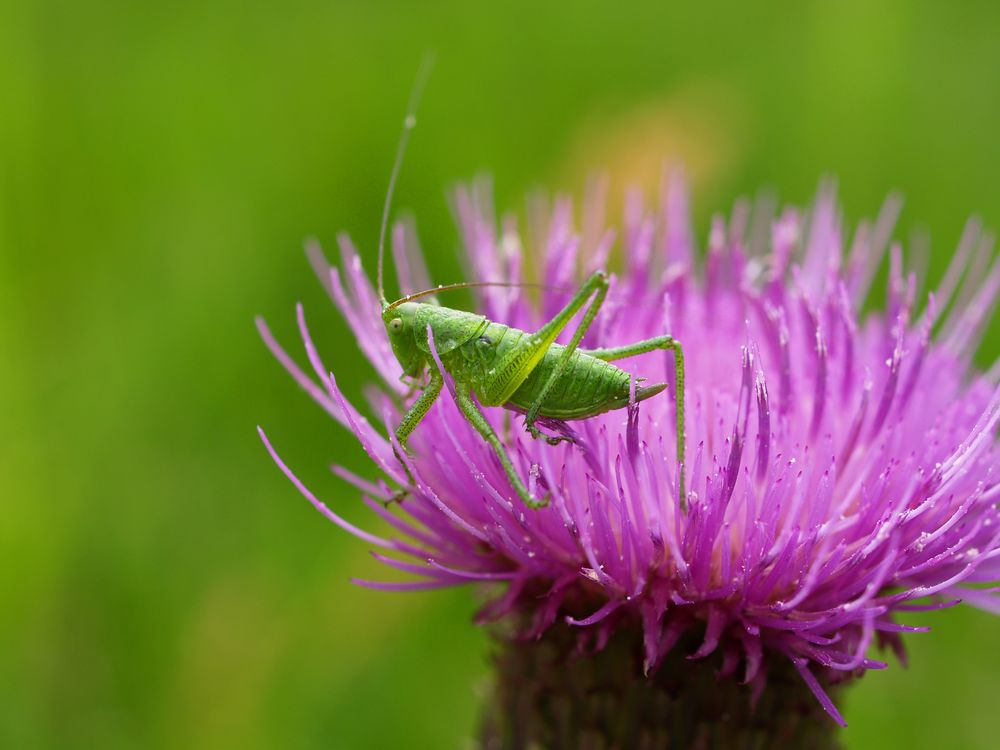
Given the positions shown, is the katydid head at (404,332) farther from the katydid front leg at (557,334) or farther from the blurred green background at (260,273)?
the blurred green background at (260,273)

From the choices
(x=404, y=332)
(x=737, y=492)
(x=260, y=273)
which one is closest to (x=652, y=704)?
(x=737, y=492)

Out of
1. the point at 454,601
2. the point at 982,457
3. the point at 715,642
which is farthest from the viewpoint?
the point at 454,601

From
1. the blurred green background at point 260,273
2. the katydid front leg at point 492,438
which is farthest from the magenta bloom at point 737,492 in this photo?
the blurred green background at point 260,273

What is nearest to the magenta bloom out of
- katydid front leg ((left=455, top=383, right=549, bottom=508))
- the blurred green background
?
katydid front leg ((left=455, top=383, right=549, bottom=508))

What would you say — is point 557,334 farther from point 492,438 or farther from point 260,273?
point 260,273

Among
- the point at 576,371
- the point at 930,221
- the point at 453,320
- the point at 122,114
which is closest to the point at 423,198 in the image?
the point at 453,320

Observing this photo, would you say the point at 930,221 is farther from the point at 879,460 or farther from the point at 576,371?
the point at 576,371
